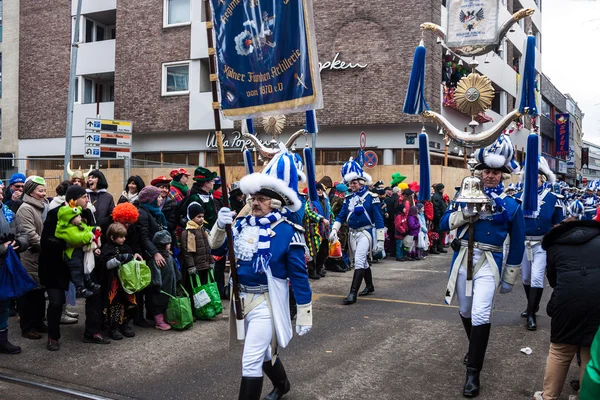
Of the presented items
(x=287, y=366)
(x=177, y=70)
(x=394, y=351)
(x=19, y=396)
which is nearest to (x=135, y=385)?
(x=19, y=396)

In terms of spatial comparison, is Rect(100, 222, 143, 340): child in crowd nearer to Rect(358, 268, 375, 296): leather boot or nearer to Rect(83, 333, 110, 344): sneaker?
Rect(83, 333, 110, 344): sneaker

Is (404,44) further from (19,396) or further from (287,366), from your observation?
(19,396)

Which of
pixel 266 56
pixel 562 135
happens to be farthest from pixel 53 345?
pixel 562 135

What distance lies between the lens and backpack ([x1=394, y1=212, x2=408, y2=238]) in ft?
46.9

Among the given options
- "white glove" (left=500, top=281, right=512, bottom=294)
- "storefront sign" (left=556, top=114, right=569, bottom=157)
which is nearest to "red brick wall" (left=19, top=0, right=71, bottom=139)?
"white glove" (left=500, top=281, right=512, bottom=294)

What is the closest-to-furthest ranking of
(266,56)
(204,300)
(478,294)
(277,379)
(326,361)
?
(277,379), (266,56), (478,294), (326,361), (204,300)

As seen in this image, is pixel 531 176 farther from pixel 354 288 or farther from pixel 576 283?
pixel 354 288

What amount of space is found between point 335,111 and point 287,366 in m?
17.6

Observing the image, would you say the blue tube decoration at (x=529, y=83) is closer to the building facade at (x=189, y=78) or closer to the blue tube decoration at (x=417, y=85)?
the blue tube decoration at (x=417, y=85)

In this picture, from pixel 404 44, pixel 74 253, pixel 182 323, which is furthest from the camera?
pixel 404 44

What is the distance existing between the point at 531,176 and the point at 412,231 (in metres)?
9.16

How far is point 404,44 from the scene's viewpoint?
2139cm

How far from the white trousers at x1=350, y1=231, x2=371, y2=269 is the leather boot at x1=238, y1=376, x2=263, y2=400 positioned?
16.3 feet

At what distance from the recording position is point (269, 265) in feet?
13.8
